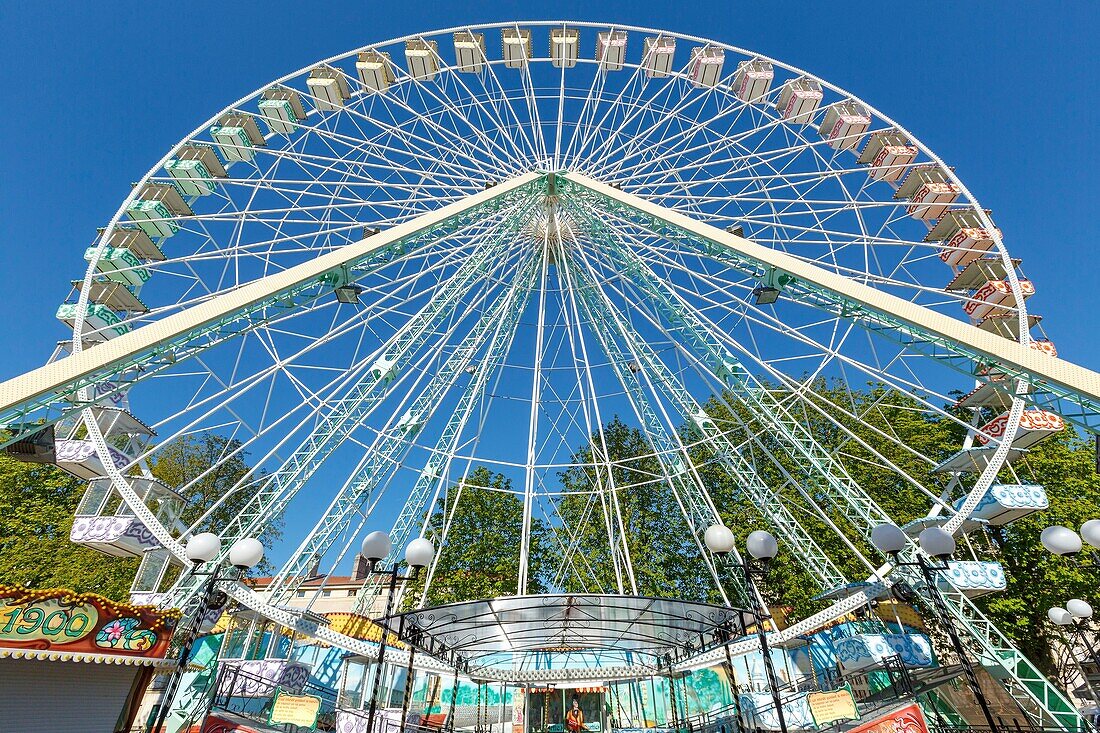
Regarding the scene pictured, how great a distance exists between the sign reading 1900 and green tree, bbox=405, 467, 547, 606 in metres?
16.2

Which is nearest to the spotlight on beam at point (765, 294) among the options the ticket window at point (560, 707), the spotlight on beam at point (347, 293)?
the spotlight on beam at point (347, 293)

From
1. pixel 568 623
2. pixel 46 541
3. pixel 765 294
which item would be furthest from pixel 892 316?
pixel 46 541

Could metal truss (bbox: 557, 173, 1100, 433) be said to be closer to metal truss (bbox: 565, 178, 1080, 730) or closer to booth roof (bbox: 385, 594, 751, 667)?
metal truss (bbox: 565, 178, 1080, 730)

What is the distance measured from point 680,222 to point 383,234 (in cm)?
680

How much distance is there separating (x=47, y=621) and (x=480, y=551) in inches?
789

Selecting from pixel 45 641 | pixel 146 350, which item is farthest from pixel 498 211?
pixel 45 641

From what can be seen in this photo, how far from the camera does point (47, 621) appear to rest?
426 inches

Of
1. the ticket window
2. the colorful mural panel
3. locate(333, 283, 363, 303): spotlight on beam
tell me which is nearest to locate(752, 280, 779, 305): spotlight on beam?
locate(333, 283, 363, 303): spotlight on beam

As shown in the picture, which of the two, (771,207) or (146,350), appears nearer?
(146,350)

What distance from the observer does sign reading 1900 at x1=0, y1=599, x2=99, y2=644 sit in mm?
10484

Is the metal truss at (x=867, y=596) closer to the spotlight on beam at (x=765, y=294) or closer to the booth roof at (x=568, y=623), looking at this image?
the spotlight on beam at (x=765, y=294)

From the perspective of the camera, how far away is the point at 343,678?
62.1ft

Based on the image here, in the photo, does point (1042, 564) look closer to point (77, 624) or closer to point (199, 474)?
point (77, 624)

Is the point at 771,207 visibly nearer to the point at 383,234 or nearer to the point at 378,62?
the point at 383,234
